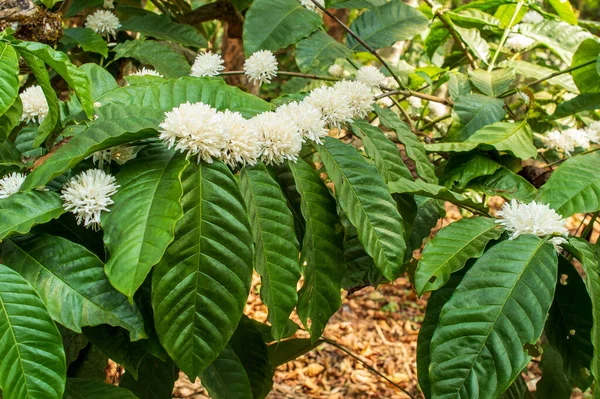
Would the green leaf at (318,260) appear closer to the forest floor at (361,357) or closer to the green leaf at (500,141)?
the green leaf at (500,141)

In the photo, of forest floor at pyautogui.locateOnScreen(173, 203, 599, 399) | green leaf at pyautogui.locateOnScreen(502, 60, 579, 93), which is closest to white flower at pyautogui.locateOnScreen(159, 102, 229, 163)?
green leaf at pyautogui.locateOnScreen(502, 60, 579, 93)

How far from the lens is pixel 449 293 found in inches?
38.4

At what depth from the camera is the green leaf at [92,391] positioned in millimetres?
915

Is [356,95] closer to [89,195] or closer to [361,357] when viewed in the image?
[89,195]

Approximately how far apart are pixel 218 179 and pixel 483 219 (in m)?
0.46

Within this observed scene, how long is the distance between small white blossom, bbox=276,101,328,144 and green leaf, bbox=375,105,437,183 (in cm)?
23

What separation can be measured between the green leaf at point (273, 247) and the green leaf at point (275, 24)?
1.68 ft

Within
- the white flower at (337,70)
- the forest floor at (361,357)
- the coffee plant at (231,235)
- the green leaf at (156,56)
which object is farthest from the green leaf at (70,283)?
the forest floor at (361,357)

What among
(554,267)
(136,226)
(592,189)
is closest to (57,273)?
(136,226)

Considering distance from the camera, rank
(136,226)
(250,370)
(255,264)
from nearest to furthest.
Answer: (136,226) < (255,264) < (250,370)

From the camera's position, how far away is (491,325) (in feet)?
2.77

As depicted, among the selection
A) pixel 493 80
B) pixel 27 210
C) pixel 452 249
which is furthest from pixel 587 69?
pixel 27 210

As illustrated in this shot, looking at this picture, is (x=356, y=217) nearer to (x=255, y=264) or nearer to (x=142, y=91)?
(x=255, y=264)

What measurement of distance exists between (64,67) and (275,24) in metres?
0.59
